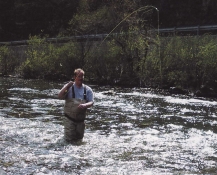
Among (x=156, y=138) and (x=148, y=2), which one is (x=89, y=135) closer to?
(x=156, y=138)

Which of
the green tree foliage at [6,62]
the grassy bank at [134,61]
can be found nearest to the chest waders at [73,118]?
the grassy bank at [134,61]

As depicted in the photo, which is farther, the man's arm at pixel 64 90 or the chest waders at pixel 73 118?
the chest waders at pixel 73 118

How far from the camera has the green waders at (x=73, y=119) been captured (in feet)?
33.3

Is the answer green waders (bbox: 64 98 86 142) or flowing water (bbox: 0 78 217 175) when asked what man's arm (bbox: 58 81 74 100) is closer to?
green waders (bbox: 64 98 86 142)

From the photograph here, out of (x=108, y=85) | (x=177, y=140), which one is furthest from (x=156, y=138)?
(x=108, y=85)

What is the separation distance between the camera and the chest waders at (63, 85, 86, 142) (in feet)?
33.2

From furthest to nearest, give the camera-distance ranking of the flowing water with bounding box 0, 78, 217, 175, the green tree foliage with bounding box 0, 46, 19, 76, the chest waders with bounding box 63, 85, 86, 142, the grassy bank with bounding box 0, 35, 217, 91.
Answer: the green tree foliage with bounding box 0, 46, 19, 76 → the grassy bank with bounding box 0, 35, 217, 91 → the chest waders with bounding box 63, 85, 86, 142 → the flowing water with bounding box 0, 78, 217, 175

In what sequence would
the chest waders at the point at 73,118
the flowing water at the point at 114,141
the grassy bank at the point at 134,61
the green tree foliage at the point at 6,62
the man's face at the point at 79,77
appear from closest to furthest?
the flowing water at the point at 114,141, the man's face at the point at 79,77, the chest waders at the point at 73,118, the grassy bank at the point at 134,61, the green tree foliage at the point at 6,62

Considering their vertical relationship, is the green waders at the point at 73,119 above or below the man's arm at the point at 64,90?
below

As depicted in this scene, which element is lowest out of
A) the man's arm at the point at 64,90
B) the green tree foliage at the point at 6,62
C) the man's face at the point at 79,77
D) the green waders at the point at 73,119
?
the green tree foliage at the point at 6,62

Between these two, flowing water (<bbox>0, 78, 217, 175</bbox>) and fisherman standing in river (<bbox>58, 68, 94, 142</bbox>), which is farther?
fisherman standing in river (<bbox>58, 68, 94, 142</bbox>)

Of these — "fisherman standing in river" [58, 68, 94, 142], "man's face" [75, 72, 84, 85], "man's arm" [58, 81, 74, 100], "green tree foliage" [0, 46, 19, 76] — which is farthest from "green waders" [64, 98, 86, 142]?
"green tree foliage" [0, 46, 19, 76]

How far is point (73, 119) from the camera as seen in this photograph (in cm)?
1023

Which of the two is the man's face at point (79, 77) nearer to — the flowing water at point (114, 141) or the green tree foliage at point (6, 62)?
the flowing water at point (114, 141)
